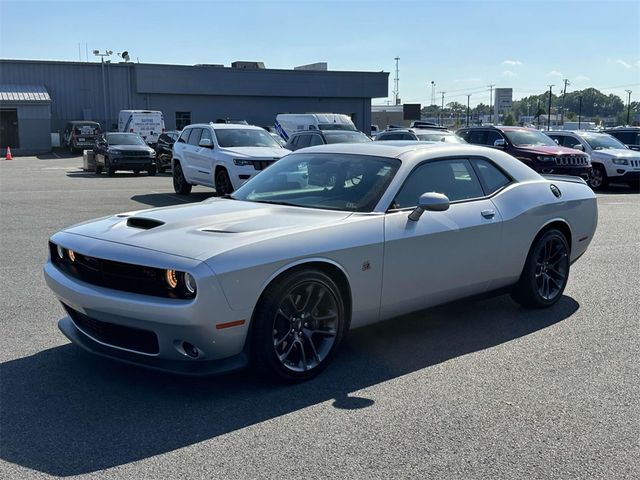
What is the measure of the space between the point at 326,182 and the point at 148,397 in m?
2.17

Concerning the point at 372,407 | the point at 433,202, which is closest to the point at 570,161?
the point at 433,202

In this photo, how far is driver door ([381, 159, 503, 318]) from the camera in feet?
16.5

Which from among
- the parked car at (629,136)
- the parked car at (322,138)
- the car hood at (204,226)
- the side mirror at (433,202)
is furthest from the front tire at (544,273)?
the parked car at (629,136)

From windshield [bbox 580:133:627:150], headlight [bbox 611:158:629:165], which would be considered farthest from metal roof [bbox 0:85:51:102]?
headlight [bbox 611:158:629:165]

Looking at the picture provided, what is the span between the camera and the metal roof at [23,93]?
43062mm

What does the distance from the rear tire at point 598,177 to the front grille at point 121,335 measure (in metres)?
17.6

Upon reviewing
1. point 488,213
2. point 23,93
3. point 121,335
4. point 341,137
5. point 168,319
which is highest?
point 23,93

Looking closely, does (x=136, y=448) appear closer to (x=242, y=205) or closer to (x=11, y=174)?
(x=242, y=205)

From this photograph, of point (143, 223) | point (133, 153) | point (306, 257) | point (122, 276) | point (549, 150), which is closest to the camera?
point (122, 276)

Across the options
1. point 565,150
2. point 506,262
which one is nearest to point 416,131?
point 565,150

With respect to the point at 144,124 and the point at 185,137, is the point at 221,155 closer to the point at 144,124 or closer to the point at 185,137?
the point at 185,137

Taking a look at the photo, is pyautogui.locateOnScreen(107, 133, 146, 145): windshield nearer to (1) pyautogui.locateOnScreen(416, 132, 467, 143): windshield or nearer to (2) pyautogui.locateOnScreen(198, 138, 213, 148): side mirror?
(2) pyautogui.locateOnScreen(198, 138, 213, 148): side mirror

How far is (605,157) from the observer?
19562 millimetres

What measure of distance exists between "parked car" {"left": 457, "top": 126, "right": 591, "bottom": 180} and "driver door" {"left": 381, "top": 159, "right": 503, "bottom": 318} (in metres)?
12.5
